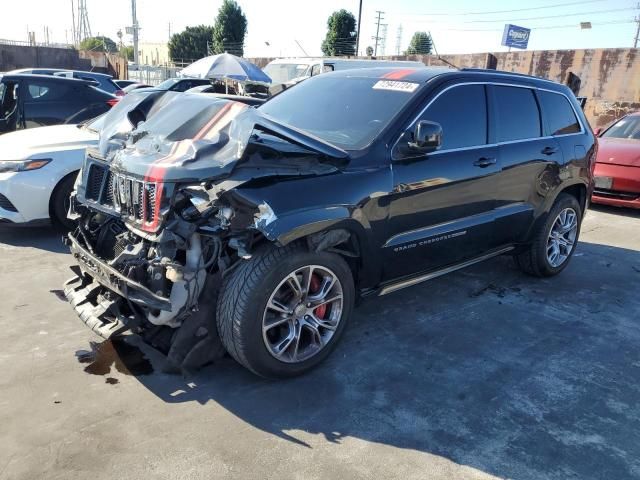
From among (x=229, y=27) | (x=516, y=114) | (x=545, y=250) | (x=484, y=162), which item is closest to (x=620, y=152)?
(x=545, y=250)

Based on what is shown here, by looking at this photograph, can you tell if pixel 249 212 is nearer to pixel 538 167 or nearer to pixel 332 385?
pixel 332 385

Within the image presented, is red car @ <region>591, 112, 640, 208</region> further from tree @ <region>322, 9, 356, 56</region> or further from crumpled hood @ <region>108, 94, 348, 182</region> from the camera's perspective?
tree @ <region>322, 9, 356, 56</region>

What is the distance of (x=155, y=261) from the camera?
292 cm

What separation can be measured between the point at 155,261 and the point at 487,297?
3141mm

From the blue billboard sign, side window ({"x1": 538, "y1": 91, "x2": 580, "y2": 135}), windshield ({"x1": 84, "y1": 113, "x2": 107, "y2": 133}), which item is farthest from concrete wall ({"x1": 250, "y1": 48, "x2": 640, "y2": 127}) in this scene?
the blue billboard sign

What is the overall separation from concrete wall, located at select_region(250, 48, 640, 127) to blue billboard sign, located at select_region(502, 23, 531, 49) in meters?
20.2

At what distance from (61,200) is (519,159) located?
461 centimetres

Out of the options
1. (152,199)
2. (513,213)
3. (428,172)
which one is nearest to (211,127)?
(152,199)

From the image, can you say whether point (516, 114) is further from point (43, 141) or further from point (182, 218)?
point (43, 141)

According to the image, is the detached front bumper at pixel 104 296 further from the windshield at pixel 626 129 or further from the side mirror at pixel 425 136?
the windshield at pixel 626 129

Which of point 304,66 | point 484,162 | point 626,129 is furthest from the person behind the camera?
point 304,66

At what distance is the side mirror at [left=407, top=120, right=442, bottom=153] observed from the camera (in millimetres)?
3420

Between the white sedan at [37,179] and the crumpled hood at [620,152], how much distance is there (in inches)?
306

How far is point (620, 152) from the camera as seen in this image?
27.7 feet
